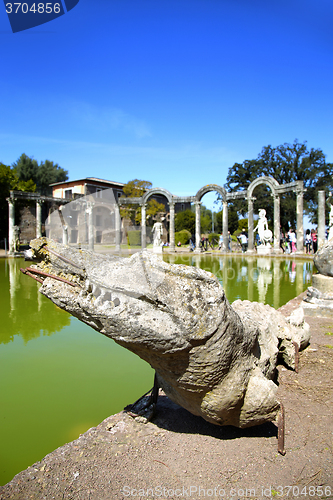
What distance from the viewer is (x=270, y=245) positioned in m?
22.9

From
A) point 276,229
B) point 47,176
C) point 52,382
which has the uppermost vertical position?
point 47,176

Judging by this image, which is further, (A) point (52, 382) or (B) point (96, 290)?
(A) point (52, 382)

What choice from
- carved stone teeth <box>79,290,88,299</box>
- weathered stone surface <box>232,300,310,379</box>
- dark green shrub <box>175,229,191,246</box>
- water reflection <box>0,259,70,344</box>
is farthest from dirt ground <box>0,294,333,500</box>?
dark green shrub <box>175,229,191,246</box>

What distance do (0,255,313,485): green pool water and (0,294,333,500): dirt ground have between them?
1.99 ft

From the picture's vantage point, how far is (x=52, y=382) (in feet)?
12.3

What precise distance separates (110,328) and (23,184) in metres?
39.0

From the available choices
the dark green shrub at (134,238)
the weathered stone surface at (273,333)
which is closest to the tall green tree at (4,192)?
the dark green shrub at (134,238)

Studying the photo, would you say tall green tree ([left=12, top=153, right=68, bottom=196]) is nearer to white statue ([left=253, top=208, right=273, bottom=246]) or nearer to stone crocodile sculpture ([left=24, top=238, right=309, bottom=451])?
white statue ([left=253, top=208, right=273, bottom=246])

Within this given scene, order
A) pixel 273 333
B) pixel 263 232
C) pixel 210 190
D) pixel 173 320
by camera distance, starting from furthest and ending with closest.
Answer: pixel 210 190, pixel 263 232, pixel 273 333, pixel 173 320

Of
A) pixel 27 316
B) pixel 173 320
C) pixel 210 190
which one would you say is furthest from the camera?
pixel 210 190

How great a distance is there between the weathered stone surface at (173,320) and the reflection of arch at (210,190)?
2438cm

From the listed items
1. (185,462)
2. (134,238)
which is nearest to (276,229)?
(134,238)

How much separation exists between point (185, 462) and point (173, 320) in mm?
928

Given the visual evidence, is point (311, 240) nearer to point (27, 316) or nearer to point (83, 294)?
point (27, 316)
